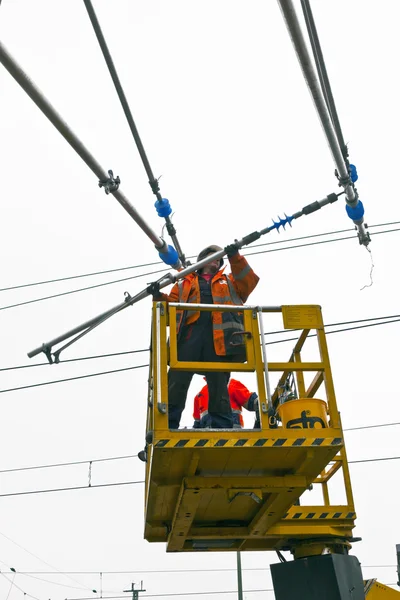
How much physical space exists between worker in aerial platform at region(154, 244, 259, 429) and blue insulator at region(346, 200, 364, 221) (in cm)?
118

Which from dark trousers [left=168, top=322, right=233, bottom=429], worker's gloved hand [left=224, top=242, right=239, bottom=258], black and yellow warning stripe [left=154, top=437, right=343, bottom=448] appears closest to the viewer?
black and yellow warning stripe [left=154, top=437, right=343, bottom=448]

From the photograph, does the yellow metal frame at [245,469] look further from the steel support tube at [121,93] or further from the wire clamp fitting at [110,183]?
the steel support tube at [121,93]

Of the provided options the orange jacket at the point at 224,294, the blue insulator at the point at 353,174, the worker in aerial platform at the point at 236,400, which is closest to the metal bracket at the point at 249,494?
the orange jacket at the point at 224,294

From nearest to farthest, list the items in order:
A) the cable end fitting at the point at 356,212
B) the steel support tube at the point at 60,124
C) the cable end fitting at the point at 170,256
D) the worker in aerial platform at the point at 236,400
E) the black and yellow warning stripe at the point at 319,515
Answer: the steel support tube at the point at 60,124 < the black and yellow warning stripe at the point at 319,515 < the cable end fitting at the point at 356,212 < the cable end fitting at the point at 170,256 < the worker in aerial platform at the point at 236,400

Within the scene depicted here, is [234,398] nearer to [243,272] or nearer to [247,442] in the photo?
[243,272]

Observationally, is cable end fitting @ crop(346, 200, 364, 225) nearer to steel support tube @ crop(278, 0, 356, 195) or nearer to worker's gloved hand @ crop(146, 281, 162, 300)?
steel support tube @ crop(278, 0, 356, 195)

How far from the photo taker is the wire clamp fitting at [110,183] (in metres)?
5.78

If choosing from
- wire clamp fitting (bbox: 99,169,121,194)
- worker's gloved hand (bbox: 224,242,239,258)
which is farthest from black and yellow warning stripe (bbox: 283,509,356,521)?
wire clamp fitting (bbox: 99,169,121,194)

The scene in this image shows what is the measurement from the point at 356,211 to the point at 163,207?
193 centimetres

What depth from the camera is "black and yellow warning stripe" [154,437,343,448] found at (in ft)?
15.7

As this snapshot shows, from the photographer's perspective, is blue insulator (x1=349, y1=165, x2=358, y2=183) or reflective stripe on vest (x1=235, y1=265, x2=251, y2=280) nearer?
reflective stripe on vest (x1=235, y1=265, x2=251, y2=280)

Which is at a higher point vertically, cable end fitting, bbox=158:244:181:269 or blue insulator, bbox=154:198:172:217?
blue insulator, bbox=154:198:172:217

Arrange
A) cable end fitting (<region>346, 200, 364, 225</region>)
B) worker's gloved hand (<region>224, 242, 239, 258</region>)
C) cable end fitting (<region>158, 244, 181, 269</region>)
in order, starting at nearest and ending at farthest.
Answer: worker's gloved hand (<region>224, 242, 239, 258</region>) < cable end fitting (<region>346, 200, 364, 225</region>) < cable end fitting (<region>158, 244, 181, 269</region>)

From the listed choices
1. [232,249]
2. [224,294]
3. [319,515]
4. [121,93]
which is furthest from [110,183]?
[319,515]
